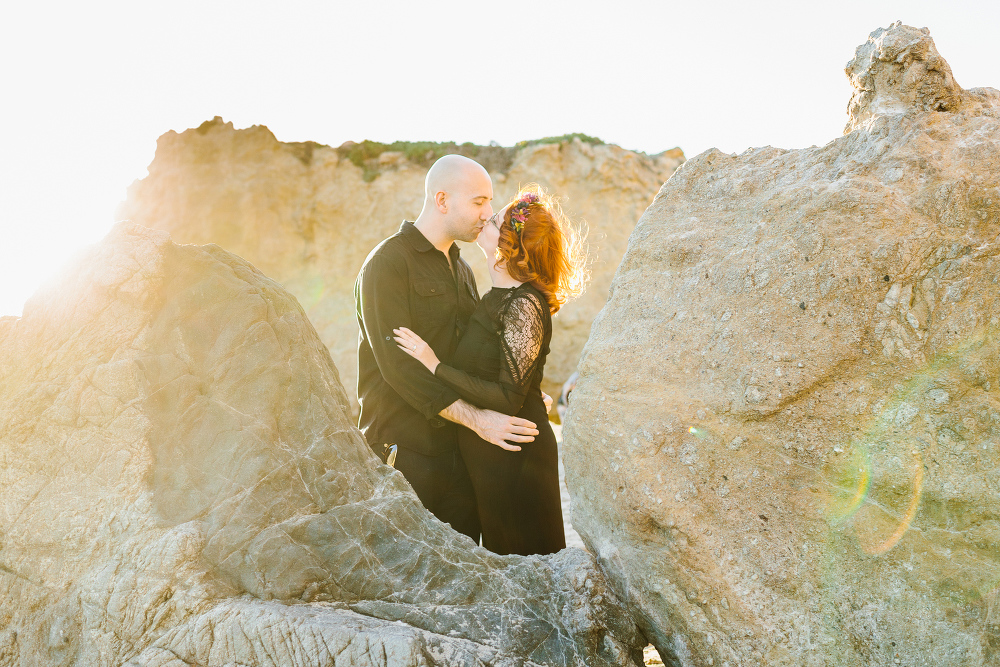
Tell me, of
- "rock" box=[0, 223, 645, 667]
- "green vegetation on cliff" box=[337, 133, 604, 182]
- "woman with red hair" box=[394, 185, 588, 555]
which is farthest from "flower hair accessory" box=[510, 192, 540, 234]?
"green vegetation on cliff" box=[337, 133, 604, 182]

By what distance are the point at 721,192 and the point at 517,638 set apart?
1.72 m

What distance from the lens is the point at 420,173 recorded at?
13.8 meters

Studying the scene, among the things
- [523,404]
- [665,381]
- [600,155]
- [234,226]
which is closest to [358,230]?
[234,226]

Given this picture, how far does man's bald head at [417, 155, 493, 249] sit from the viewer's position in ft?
10.6

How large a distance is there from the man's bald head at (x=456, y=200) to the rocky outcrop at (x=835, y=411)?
4.16 ft

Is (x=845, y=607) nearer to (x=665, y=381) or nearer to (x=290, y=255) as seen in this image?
(x=665, y=381)

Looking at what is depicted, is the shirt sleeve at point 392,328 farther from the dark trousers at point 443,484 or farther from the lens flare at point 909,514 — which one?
the lens flare at point 909,514

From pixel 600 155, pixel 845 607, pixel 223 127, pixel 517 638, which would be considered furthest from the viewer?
pixel 600 155

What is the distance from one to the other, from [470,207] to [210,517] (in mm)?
1857

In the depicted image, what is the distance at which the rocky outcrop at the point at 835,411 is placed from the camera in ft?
6.16

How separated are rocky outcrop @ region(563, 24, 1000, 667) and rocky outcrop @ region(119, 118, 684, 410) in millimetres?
10997

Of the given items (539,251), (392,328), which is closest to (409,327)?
(392,328)

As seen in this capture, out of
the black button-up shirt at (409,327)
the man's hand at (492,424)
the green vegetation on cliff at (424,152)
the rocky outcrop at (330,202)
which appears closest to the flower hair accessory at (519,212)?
the black button-up shirt at (409,327)

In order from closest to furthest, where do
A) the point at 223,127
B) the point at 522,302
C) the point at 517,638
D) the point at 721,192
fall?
the point at 517,638, the point at 721,192, the point at 522,302, the point at 223,127
